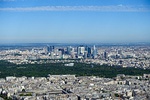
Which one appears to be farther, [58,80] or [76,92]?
[58,80]

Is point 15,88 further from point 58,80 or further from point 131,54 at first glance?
point 131,54

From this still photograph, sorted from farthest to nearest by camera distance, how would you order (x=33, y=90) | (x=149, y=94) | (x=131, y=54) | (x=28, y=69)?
(x=131, y=54) < (x=28, y=69) < (x=33, y=90) < (x=149, y=94)

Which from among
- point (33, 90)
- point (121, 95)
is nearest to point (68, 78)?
point (33, 90)

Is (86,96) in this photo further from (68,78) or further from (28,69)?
(28,69)

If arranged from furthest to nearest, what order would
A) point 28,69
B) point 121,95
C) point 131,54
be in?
point 131,54
point 28,69
point 121,95

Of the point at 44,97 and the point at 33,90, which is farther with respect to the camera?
the point at 33,90

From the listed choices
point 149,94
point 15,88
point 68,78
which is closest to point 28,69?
point 68,78

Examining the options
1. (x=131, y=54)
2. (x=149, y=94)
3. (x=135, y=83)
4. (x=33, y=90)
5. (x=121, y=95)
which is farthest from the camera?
(x=131, y=54)

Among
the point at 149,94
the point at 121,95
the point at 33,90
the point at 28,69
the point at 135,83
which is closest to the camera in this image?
the point at 149,94
